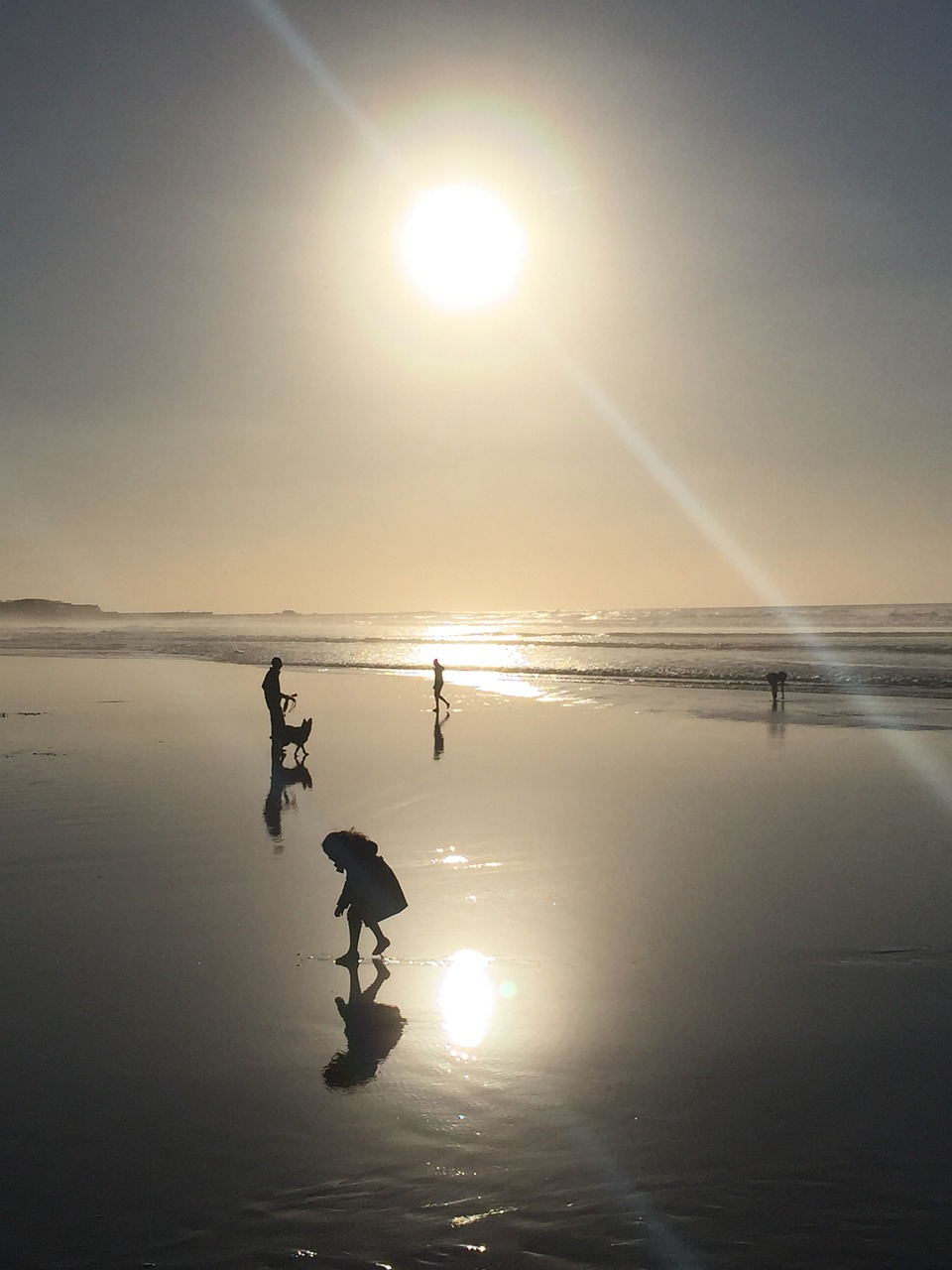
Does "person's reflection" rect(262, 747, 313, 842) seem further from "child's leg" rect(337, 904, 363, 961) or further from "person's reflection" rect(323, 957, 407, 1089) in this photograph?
"person's reflection" rect(323, 957, 407, 1089)

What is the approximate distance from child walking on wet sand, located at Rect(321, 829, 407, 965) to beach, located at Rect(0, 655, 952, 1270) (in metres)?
0.31

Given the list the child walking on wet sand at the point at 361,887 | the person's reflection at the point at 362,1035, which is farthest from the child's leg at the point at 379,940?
the person's reflection at the point at 362,1035

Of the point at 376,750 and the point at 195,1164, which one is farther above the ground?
the point at 376,750

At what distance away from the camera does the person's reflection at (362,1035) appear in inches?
232

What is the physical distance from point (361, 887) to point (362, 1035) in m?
1.51

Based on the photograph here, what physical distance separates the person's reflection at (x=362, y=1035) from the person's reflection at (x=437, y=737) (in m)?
11.2

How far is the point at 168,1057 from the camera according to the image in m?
6.07

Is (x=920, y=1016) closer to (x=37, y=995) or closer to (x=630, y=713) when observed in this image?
(x=37, y=995)

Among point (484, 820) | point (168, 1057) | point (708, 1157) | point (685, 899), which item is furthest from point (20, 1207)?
point (484, 820)

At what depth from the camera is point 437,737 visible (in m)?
21.6

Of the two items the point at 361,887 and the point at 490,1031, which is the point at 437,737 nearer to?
the point at 361,887

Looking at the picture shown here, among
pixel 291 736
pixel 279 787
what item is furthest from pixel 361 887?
pixel 291 736

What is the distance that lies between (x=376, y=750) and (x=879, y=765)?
9.31 metres

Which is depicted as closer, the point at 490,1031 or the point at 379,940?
the point at 490,1031
